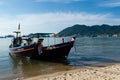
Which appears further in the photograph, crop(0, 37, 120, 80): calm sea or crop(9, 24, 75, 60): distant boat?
crop(9, 24, 75, 60): distant boat

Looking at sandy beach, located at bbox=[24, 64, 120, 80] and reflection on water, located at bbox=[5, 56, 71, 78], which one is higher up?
sandy beach, located at bbox=[24, 64, 120, 80]

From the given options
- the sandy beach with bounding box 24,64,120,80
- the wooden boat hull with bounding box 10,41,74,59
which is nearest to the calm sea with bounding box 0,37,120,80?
the wooden boat hull with bounding box 10,41,74,59

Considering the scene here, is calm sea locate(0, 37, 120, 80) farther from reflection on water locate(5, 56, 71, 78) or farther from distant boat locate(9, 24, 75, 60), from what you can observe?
distant boat locate(9, 24, 75, 60)

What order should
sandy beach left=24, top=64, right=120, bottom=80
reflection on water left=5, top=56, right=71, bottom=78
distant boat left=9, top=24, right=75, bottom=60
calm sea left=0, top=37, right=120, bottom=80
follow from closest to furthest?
sandy beach left=24, top=64, right=120, bottom=80, reflection on water left=5, top=56, right=71, bottom=78, calm sea left=0, top=37, right=120, bottom=80, distant boat left=9, top=24, right=75, bottom=60

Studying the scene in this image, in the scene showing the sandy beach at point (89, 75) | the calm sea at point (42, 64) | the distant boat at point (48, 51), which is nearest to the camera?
the sandy beach at point (89, 75)

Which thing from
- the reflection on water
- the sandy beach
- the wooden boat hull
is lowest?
the reflection on water

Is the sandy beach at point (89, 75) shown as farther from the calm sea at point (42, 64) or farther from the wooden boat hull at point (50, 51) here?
the wooden boat hull at point (50, 51)

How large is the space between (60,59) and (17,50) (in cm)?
622

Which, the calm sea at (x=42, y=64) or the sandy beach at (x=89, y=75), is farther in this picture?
the calm sea at (x=42, y=64)

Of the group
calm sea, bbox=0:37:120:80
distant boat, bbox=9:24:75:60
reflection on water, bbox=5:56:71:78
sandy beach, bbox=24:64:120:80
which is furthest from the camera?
distant boat, bbox=9:24:75:60

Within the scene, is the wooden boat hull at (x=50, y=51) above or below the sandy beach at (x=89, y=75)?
above

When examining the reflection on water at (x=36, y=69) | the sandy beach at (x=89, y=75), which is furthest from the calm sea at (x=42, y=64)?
the sandy beach at (x=89, y=75)

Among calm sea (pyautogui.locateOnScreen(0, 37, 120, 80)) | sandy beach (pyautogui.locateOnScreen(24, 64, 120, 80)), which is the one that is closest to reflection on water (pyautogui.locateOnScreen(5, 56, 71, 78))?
calm sea (pyautogui.locateOnScreen(0, 37, 120, 80))

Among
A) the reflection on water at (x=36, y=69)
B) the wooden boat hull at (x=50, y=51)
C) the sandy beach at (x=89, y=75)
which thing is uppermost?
the wooden boat hull at (x=50, y=51)
